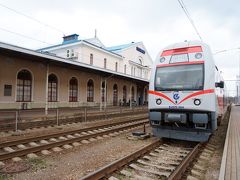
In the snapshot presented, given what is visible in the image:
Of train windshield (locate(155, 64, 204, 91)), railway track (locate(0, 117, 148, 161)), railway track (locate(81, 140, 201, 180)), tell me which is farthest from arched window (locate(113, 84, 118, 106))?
railway track (locate(81, 140, 201, 180))

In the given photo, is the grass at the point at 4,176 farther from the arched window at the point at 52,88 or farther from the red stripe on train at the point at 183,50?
the arched window at the point at 52,88

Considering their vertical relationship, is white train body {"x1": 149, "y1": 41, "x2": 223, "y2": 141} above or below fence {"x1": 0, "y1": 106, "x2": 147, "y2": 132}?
above

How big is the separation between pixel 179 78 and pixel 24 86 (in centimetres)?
1292

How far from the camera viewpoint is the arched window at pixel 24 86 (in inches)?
628

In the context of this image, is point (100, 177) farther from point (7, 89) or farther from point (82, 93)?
point (82, 93)

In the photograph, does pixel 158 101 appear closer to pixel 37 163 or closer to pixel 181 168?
pixel 181 168

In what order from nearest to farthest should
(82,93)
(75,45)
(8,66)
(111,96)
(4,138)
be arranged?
(4,138) < (8,66) < (82,93) < (111,96) < (75,45)

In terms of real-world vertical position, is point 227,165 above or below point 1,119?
below

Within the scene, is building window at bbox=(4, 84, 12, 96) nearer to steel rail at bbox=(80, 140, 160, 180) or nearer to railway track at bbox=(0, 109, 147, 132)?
railway track at bbox=(0, 109, 147, 132)

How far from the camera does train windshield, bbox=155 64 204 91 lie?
6.93 meters

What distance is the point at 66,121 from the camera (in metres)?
13.1

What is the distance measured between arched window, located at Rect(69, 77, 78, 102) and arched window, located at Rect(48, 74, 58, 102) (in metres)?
1.73

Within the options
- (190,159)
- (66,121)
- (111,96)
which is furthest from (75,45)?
(190,159)

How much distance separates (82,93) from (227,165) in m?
17.4
